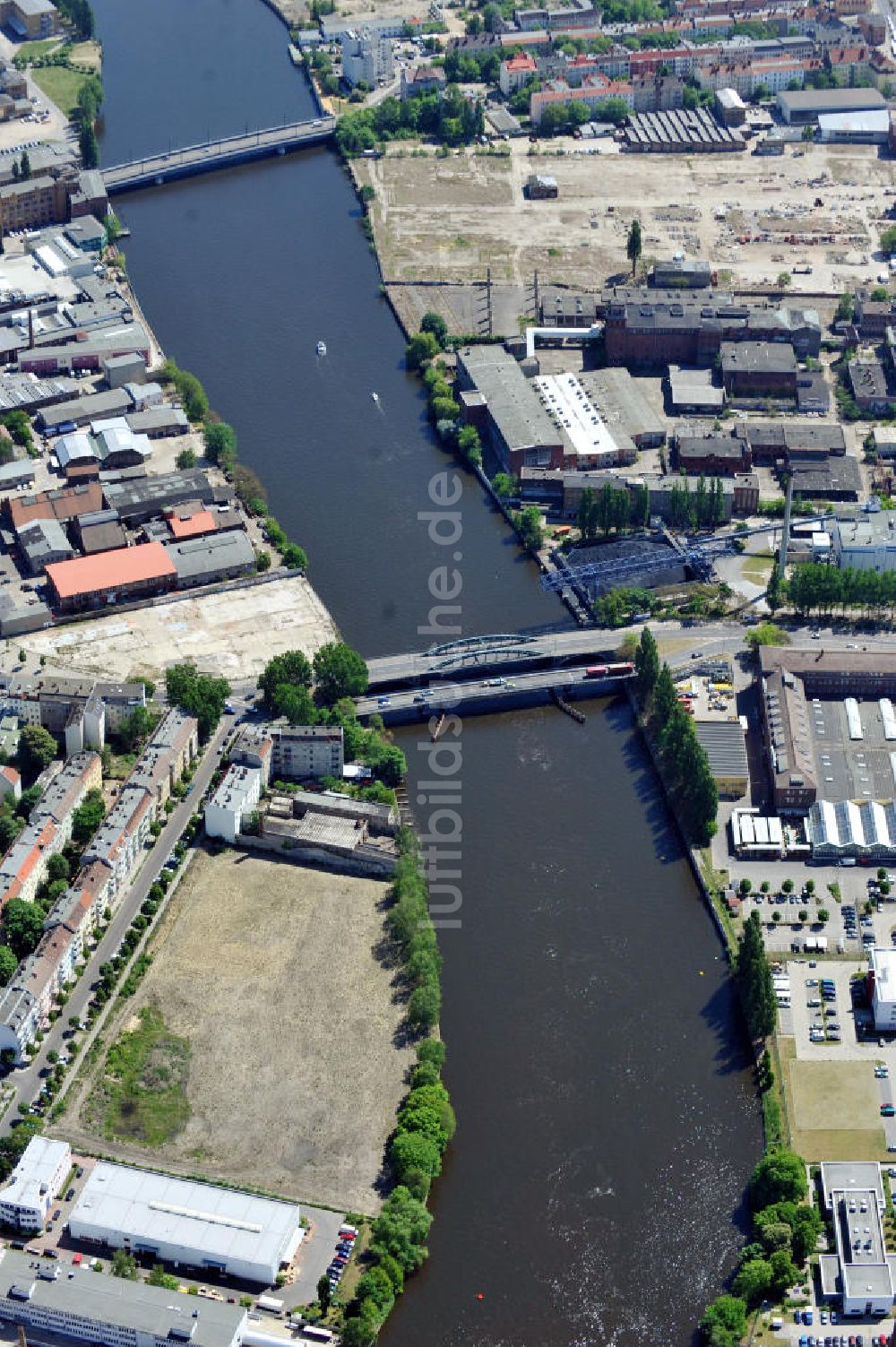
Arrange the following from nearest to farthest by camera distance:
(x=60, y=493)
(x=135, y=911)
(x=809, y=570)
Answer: (x=135, y=911) → (x=809, y=570) → (x=60, y=493)

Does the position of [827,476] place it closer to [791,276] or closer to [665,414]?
[665,414]

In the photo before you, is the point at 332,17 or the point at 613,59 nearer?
the point at 613,59

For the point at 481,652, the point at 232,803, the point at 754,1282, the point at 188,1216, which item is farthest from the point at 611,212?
the point at 754,1282

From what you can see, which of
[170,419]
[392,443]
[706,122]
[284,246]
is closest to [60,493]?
[170,419]

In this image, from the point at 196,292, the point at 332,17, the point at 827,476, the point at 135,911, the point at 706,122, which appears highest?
the point at 332,17

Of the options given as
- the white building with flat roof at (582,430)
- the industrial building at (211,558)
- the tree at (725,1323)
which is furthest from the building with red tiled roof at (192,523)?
the tree at (725,1323)

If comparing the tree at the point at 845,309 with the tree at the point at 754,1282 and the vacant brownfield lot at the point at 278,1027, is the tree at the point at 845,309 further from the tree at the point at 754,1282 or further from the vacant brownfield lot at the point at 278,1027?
the tree at the point at 754,1282

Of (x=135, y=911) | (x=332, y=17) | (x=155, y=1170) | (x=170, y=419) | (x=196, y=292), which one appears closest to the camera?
(x=155, y=1170)

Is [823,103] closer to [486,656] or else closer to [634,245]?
[634,245]
